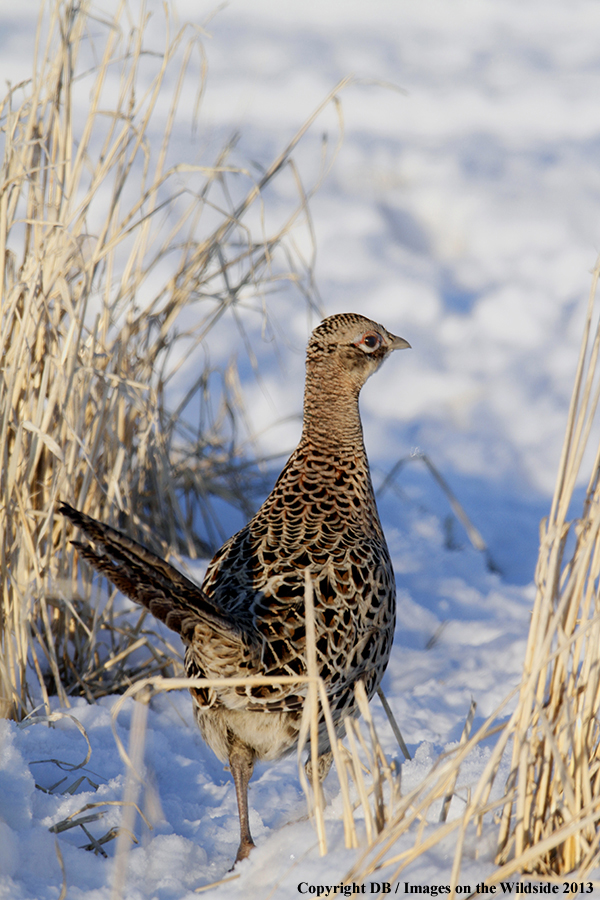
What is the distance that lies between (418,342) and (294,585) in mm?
4303

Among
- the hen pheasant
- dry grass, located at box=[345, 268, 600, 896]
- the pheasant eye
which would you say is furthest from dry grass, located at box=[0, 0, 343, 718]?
dry grass, located at box=[345, 268, 600, 896]

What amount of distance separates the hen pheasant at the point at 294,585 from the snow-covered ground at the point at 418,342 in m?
0.28

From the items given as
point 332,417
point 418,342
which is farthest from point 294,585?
point 418,342

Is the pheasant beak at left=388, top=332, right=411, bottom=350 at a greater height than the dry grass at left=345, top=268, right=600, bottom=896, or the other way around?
the pheasant beak at left=388, top=332, right=411, bottom=350

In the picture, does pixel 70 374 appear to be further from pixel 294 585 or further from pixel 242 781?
pixel 242 781

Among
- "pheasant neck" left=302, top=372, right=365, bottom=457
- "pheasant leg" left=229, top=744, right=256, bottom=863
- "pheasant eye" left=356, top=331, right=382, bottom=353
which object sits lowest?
"pheasant leg" left=229, top=744, right=256, bottom=863

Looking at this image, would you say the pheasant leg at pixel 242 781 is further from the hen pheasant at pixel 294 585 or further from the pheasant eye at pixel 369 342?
the pheasant eye at pixel 369 342

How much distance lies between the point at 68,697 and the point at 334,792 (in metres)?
0.89

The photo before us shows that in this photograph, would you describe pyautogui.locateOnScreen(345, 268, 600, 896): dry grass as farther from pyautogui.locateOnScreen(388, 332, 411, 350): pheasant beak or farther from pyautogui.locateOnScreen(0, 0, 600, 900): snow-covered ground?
pyautogui.locateOnScreen(388, 332, 411, 350): pheasant beak

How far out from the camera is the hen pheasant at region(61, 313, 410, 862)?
6.16ft

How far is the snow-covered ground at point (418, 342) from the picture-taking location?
84.7 inches

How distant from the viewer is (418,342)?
6344mm

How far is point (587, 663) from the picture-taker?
1659mm

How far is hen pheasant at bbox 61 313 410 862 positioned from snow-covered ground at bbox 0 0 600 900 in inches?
10.9
